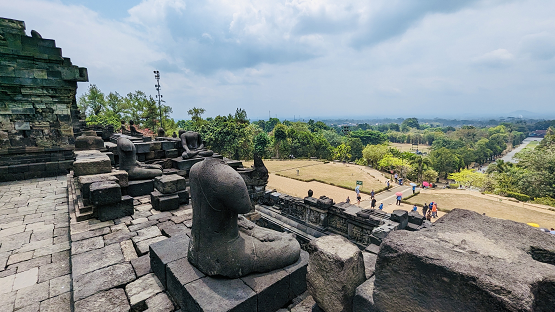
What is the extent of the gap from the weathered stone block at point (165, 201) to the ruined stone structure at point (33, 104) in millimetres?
8111

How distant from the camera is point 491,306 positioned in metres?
1.33

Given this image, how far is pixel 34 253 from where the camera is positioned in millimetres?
4367

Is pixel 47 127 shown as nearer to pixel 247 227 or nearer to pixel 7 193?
pixel 7 193

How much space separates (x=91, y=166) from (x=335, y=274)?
6802 millimetres

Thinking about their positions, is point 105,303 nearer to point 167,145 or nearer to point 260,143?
point 167,145

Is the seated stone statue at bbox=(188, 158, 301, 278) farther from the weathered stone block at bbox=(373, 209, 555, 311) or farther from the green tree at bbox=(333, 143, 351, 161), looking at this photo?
the green tree at bbox=(333, 143, 351, 161)

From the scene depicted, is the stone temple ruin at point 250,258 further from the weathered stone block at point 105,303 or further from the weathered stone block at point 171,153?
the weathered stone block at point 171,153

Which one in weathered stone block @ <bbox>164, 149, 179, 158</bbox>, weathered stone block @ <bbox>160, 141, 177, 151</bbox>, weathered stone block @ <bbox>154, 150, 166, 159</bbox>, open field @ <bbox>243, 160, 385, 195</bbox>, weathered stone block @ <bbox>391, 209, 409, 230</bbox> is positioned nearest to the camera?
weathered stone block @ <bbox>391, 209, 409, 230</bbox>

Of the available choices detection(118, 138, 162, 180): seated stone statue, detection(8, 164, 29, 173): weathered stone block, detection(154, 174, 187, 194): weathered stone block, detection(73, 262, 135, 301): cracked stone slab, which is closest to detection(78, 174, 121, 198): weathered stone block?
detection(118, 138, 162, 180): seated stone statue

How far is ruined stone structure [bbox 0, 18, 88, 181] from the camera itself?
9523mm

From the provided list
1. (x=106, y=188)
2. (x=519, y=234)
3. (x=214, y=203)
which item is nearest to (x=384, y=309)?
(x=519, y=234)

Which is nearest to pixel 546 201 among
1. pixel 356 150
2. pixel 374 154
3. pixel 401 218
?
pixel 374 154

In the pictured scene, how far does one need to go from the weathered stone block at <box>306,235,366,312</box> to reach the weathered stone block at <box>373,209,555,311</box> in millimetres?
289

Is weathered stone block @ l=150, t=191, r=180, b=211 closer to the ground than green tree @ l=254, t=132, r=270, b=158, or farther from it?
A: farther from it
